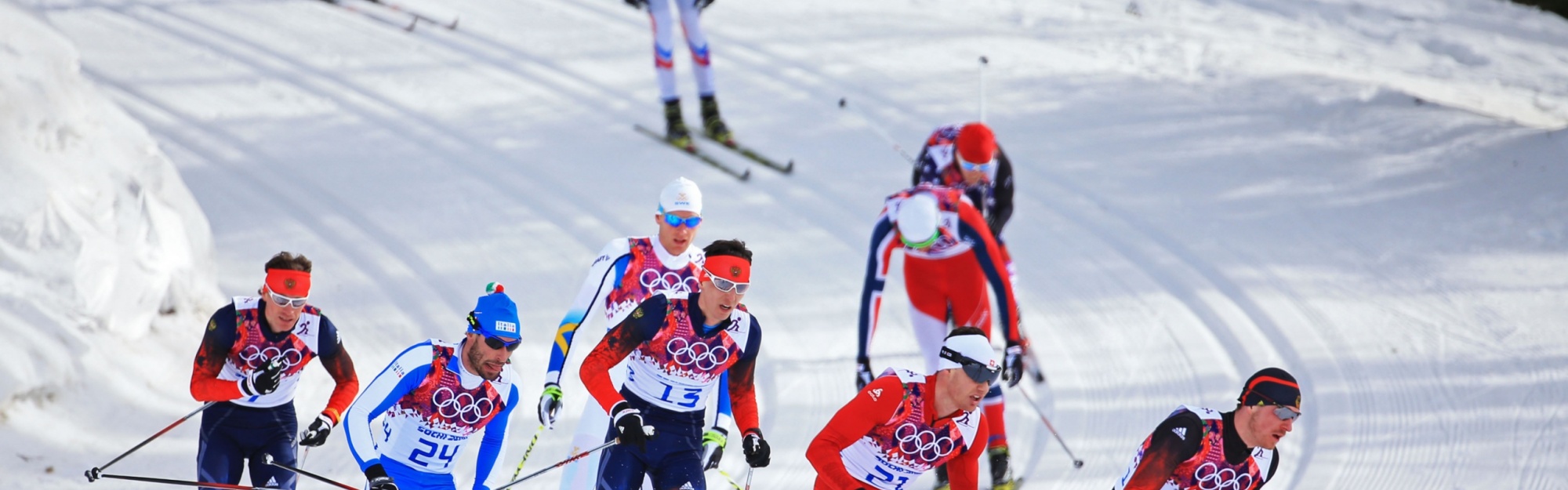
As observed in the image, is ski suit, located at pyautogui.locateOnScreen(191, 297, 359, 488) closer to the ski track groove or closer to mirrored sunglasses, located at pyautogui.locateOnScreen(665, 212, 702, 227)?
mirrored sunglasses, located at pyautogui.locateOnScreen(665, 212, 702, 227)

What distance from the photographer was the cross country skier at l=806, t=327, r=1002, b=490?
388 centimetres

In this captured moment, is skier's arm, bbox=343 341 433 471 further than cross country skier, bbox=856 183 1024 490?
No

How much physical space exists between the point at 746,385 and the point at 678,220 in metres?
0.77

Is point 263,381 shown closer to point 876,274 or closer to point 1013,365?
point 876,274

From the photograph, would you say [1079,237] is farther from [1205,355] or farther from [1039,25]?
[1039,25]

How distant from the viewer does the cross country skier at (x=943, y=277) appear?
555 centimetres

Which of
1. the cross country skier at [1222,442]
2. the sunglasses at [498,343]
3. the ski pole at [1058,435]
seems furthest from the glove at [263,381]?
the ski pole at [1058,435]

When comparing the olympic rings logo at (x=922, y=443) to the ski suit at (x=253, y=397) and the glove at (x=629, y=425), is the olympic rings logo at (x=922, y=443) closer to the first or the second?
the glove at (x=629, y=425)

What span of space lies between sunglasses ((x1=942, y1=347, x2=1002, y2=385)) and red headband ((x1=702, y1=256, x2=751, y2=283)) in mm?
752

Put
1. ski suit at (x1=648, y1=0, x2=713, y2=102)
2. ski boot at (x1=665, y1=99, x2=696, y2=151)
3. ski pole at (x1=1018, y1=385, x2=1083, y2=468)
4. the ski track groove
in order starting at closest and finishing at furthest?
1. ski pole at (x1=1018, y1=385, x2=1083, y2=468)
2. the ski track groove
3. ski suit at (x1=648, y1=0, x2=713, y2=102)
4. ski boot at (x1=665, y1=99, x2=696, y2=151)

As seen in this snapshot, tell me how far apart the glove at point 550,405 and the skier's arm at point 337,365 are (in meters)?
0.69

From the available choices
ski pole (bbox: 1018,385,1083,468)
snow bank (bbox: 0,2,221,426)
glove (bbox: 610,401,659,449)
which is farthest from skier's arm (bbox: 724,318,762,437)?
snow bank (bbox: 0,2,221,426)

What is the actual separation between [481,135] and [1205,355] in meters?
5.54

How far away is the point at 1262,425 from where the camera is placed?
3.79 metres
